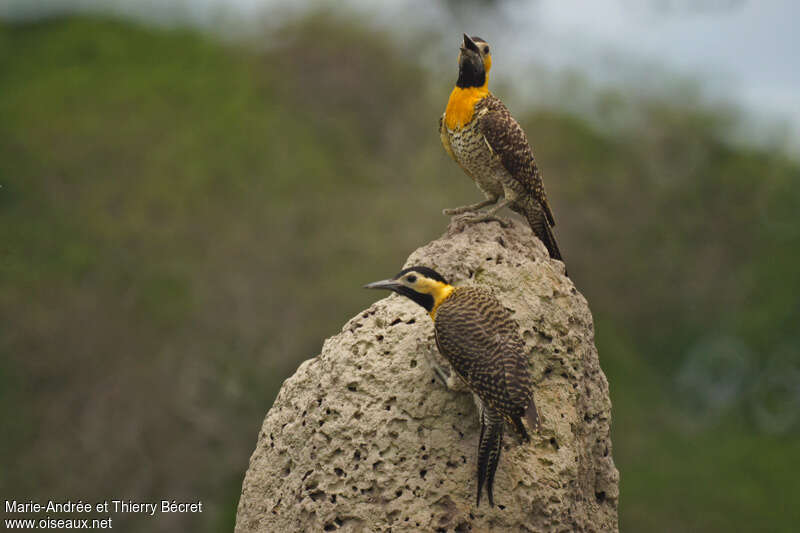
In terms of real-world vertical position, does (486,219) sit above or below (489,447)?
above

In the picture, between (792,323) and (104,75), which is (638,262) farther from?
(104,75)

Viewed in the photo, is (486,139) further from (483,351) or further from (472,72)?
(483,351)

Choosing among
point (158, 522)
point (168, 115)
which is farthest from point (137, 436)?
point (168, 115)

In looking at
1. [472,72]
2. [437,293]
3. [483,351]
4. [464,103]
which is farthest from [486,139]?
[483,351]

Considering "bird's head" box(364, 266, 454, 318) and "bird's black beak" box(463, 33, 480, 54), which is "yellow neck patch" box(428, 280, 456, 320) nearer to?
"bird's head" box(364, 266, 454, 318)

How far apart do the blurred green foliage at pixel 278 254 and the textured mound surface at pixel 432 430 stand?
577cm

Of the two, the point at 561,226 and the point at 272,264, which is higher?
the point at 561,226

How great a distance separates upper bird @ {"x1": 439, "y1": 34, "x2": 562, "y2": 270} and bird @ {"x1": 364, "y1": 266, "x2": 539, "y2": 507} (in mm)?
821

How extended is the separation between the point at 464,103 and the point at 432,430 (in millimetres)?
1727

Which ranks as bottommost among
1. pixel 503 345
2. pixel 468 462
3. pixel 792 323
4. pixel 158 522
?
pixel 158 522

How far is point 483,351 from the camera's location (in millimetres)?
4070

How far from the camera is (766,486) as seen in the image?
1162 centimetres

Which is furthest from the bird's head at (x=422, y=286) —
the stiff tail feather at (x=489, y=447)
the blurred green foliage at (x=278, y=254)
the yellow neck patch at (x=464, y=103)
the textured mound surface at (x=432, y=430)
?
the blurred green foliage at (x=278, y=254)

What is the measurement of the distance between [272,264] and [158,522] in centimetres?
337
